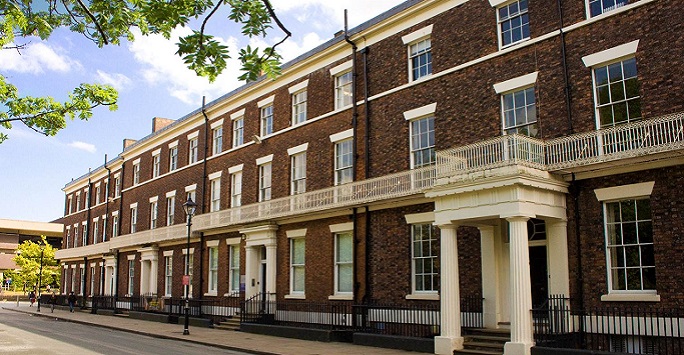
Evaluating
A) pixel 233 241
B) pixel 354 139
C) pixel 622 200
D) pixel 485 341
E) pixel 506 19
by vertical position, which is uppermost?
pixel 506 19

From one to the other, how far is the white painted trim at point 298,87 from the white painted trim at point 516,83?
32.9ft

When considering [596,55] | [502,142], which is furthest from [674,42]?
[502,142]

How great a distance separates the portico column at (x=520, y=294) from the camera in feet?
48.2

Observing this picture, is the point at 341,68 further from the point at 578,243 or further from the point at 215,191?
the point at 578,243

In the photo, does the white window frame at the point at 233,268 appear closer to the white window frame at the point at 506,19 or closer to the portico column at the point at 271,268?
the portico column at the point at 271,268

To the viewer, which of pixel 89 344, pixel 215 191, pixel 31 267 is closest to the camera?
pixel 89 344

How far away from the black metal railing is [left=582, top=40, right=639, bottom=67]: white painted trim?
5928 millimetres

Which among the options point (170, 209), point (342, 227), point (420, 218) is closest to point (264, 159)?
point (342, 227)

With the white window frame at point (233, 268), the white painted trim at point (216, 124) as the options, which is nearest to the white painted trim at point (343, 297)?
the white window frame at point (233, 268)

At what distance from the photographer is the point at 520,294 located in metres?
15.0

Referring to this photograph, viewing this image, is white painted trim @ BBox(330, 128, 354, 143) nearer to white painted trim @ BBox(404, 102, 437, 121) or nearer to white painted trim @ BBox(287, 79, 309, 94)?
white painted trim @ BBox(404, 102, 437, 121)

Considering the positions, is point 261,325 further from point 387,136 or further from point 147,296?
point 147,296

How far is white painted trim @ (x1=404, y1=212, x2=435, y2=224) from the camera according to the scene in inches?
780

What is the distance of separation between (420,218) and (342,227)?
412 centimetres
